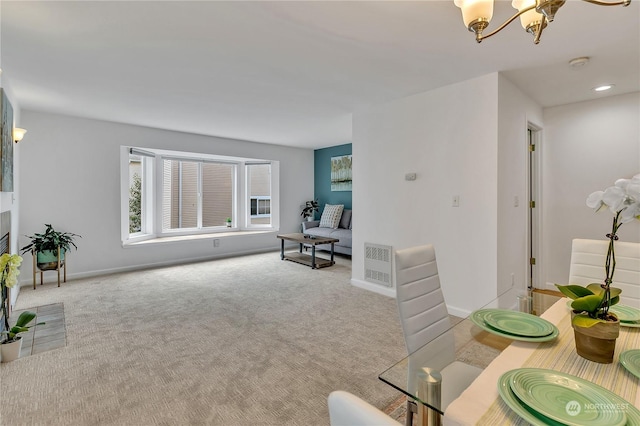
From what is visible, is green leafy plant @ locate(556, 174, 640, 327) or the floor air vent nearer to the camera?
green leafy plant @ locate(556, 174, 640, 327)

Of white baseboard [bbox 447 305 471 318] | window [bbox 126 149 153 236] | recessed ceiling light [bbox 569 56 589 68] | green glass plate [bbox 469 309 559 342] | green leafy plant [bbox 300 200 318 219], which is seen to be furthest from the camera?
green leafy plant [bbox 300 200 318 219]

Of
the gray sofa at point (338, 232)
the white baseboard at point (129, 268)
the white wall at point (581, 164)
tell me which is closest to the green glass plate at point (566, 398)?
the white wall at point (581, 164)

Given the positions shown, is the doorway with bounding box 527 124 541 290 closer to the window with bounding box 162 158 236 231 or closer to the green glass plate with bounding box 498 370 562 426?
the green glass plate with bounding box 498 370 562 426

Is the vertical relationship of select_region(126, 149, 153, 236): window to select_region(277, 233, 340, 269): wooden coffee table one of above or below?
above

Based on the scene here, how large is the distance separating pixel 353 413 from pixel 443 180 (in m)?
3.05

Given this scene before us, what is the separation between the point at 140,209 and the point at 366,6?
17.3 feet

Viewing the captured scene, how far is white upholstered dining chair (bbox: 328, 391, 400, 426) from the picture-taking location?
0.44 meters

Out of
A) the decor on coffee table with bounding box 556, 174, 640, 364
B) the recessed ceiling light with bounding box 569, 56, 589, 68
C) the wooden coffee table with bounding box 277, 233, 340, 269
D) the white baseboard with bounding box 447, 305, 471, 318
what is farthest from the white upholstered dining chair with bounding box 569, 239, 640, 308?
the wooden coffee table with bounding box 277, 233, 340, 269

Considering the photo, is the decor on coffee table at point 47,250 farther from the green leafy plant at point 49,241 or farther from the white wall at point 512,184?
the white wall at point 512,184

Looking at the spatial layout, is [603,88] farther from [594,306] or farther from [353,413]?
[353,413]

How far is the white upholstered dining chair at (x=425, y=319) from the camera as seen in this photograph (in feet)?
3.97

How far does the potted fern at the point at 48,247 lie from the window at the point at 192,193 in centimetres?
89

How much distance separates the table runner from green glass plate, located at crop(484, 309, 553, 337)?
5cm

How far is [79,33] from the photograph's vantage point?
2123 mm
